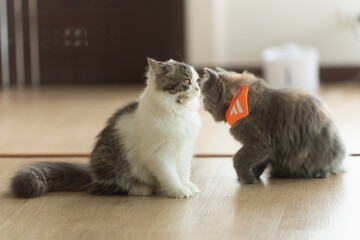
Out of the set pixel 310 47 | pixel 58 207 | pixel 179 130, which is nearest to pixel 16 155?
pixel 58 207

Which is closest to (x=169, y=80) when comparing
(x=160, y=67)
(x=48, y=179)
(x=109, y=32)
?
(x=160, y=67)

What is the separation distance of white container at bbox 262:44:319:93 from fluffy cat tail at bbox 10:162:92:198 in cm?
290

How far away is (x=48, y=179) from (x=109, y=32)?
3.15 meters

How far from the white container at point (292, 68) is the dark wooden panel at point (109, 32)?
881 millimetres

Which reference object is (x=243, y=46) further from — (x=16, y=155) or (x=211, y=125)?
(x=16, y=155)

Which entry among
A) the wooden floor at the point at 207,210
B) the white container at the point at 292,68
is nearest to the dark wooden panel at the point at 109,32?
the white container at the point at 292,68

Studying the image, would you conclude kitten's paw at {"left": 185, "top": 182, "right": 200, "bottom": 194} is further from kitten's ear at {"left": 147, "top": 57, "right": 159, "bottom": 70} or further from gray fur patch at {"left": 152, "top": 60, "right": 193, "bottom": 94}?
kitten's ear at {"left": 147, "top": 57, "right": 159, "bottom": 70}

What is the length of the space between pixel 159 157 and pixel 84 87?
11.8 ft

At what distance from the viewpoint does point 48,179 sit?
8.02 ft

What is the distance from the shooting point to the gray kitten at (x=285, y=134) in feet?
8.27

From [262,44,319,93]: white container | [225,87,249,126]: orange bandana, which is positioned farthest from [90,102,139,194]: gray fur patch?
[262,44,319,93]: white container

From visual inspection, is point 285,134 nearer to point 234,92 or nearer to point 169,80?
point 234,92

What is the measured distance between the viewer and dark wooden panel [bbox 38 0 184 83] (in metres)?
5.54

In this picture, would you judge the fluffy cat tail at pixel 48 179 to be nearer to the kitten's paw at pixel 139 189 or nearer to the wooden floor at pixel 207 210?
the wooden floor at pixel 207 210
